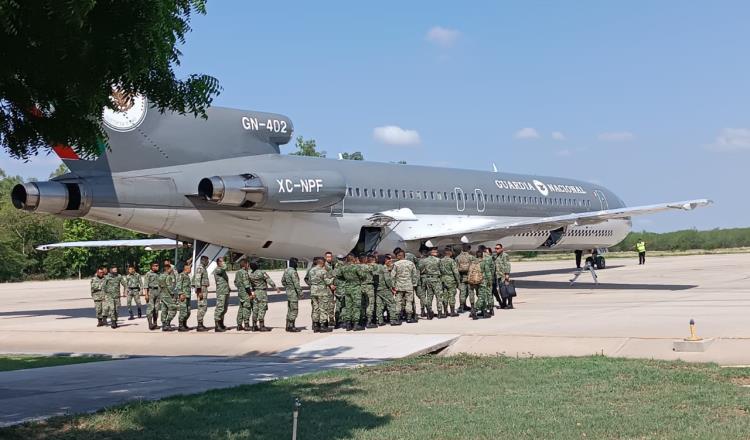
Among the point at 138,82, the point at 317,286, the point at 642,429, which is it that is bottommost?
the point at 642,429

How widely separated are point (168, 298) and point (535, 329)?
27.1 ft

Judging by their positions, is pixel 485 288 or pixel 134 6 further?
pixel 485 288

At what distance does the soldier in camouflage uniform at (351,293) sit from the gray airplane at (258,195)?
490 cm

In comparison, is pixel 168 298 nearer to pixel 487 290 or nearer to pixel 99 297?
pixel 99 297

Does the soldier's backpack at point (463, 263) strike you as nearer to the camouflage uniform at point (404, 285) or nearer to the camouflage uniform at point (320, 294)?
the camouflage uniform at point (404, 285)

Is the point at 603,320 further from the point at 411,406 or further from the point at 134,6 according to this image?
the point at 134,6

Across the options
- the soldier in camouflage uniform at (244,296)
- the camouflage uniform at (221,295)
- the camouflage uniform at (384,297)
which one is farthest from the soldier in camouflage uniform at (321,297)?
the camouflage uniform at (221,295)

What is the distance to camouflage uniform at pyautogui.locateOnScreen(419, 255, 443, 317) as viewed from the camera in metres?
19.5

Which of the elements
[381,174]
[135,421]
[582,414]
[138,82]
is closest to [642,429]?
[582,414]

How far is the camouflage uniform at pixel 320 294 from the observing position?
17.6 metres

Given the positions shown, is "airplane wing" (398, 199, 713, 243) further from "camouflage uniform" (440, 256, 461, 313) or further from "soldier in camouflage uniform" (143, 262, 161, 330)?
"soldier in camouflage uniform" (143, 262, 161, 330)

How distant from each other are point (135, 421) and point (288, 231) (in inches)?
660

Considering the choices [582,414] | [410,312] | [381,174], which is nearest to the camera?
[582,414]

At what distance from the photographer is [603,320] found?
1698 centimetres
